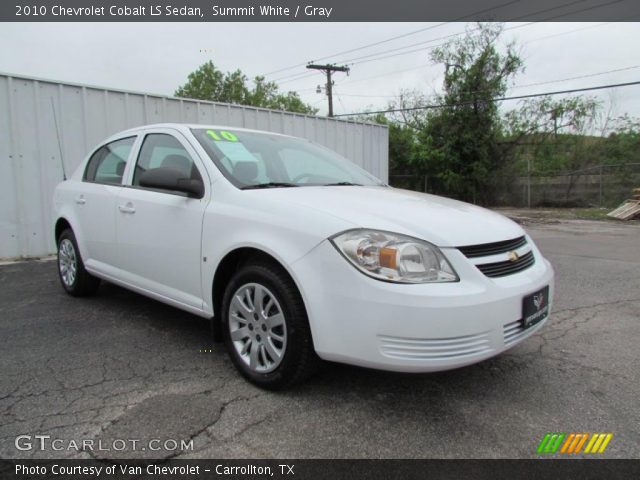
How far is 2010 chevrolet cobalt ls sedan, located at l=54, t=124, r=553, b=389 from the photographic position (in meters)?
2.14

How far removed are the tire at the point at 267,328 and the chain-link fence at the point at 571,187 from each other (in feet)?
64.3

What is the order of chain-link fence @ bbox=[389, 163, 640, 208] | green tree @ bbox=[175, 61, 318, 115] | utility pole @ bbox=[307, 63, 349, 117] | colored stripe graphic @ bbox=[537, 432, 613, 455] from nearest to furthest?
colored stripe graphic @ bbox=[537, 432, 613, 455]
chain-link fence @ bbox=[389, 163, 640, 208]
utility pole @ bbox=[307, 63, 349, 117]
green tree @ bbox=[175, 61, 318, 115]

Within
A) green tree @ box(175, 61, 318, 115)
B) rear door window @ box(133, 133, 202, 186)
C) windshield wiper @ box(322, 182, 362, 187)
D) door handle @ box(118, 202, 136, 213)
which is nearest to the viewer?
rear door window @ box(133, 133, 202, 186)

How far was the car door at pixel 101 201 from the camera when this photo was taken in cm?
380

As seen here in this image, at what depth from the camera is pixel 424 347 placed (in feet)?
6.95

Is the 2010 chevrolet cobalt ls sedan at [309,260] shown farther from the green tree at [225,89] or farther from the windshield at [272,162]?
the green tree at [225,89]

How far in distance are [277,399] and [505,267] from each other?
142 cm

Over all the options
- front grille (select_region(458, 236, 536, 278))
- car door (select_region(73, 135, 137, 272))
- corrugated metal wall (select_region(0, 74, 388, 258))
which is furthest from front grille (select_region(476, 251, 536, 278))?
corrugated metal wall (select_region(0, 74, 388, 258))

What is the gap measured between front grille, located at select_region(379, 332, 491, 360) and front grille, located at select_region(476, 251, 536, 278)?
1.22ft

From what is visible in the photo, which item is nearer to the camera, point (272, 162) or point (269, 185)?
point (269, 185)

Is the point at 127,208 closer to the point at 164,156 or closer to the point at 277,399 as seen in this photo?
the point at 164,156

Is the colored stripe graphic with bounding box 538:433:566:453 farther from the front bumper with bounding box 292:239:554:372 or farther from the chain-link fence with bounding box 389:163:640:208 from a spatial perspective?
A: the chain-link fence with bounding box 389:163:640:208

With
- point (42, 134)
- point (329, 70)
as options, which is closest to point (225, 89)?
point (329, 70)

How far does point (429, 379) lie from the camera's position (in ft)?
9.09
